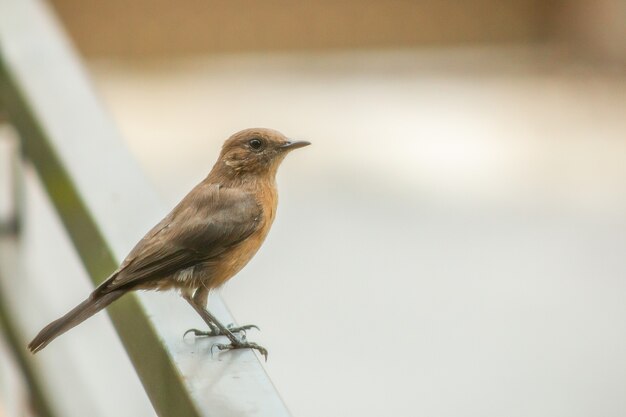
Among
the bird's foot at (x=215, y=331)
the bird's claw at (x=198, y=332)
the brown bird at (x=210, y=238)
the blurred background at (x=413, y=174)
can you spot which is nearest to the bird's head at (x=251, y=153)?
the brown bird at (x=210, y=238)

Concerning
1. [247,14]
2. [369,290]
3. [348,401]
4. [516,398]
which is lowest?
[516,398]

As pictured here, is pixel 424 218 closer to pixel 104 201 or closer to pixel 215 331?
pixel 104 201

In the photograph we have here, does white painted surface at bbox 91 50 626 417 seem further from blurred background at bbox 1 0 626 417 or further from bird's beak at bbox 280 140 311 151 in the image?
bird's beak at bbox 280 140 311 151

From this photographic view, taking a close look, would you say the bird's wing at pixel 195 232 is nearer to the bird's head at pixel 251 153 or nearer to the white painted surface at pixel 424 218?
the bird's head at pixel 251 153

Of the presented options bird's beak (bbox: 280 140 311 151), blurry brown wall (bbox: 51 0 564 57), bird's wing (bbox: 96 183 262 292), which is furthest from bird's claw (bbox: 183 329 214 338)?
blurry brown wall (bbox: 51 0 564 57)

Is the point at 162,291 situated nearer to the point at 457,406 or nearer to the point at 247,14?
the point at 457,406

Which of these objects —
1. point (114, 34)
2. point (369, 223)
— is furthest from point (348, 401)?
point (114, 34)
